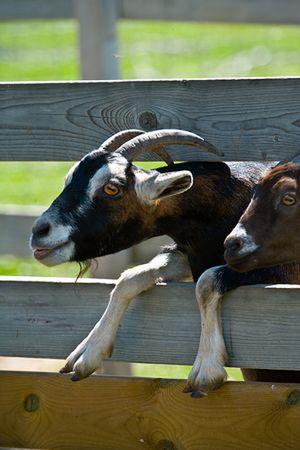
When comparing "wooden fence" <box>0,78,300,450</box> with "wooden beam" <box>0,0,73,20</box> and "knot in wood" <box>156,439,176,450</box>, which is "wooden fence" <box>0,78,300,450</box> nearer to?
"knot in wood" <box>156,439,176,450</box>

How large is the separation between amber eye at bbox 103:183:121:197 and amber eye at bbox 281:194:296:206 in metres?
0.72

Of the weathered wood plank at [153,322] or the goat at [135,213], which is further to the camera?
the goat at [135,213]

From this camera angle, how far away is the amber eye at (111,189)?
5184 mm

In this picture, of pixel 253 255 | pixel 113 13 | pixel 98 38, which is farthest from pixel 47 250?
pixel 113 13

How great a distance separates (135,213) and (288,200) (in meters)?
0.69

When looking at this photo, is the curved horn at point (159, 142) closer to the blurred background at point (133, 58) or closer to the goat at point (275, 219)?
the goat at point (275, 219)

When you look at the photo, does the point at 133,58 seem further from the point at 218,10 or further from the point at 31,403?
the point at 31,403

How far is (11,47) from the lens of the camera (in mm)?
25312

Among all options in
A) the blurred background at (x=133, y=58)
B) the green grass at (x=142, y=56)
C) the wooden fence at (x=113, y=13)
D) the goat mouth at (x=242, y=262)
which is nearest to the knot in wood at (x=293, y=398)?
the goat mouth at (x=242, y=262)

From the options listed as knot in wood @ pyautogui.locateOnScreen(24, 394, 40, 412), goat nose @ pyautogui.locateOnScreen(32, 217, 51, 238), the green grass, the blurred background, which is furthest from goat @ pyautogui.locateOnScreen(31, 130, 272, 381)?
the green grass

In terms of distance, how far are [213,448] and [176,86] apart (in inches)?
61.8

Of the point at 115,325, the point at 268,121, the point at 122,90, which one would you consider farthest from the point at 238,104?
the point at 115,325

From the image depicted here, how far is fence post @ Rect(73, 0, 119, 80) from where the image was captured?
7914 mm

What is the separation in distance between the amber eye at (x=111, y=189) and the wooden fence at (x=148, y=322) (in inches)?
13.1
